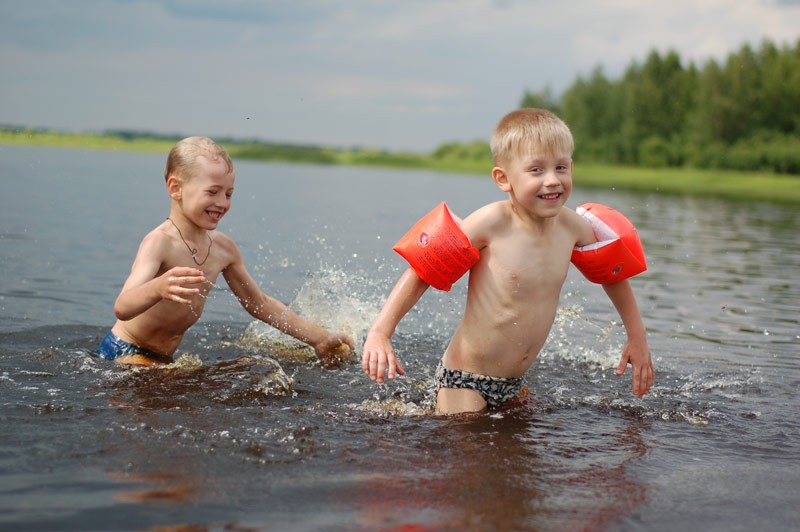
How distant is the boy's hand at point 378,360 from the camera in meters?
4.43

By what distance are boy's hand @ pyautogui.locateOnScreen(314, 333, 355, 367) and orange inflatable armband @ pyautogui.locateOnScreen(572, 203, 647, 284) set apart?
189 cm

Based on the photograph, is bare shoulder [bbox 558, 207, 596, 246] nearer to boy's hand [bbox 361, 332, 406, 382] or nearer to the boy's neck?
boy's hand [bbox 361, 332, 406, 382]

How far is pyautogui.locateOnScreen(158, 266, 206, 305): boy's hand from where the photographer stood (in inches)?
184

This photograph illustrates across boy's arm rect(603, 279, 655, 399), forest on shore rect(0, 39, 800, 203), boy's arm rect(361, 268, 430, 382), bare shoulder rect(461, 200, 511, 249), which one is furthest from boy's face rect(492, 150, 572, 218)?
forest on shore rect(0, 39, 800, 203)

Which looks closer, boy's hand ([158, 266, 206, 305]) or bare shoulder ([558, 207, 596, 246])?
boy's hand ([158, 266, 206, 305])

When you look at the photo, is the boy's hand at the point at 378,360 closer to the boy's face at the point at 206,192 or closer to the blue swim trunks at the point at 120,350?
the boy's face at the point at 206,192

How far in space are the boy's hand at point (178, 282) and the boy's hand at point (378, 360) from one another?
92cm

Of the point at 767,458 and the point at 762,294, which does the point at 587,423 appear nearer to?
the point at 767,458

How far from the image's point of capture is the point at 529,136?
467cm

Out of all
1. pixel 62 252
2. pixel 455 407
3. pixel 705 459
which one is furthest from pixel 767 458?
pixel 62 252

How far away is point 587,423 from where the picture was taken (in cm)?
494

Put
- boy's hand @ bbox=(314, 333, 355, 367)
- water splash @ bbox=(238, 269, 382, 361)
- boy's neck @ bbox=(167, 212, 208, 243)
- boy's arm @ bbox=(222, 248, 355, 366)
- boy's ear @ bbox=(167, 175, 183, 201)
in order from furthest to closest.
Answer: water splash @ bbox=(238, 269, 382, 361) → boy's hand @ bbox=(314, 333, 355, 367) → boy's arm @ bbox=(222, 248, 355, 366) → boy's neck @ bbox=(167, 212, 208, 243) → boy's ear @ bbox=(167, 175, 183, 201)

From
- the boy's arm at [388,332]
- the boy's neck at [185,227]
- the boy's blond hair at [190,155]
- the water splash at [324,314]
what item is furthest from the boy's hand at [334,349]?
the boy's arm at [388,332]

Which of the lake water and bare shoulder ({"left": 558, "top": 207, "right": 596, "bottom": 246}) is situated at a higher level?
bare shoulder ({"left": 558, "top": 207, "right": 596, "bottom": 246})
